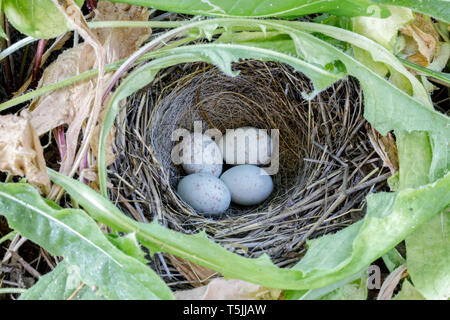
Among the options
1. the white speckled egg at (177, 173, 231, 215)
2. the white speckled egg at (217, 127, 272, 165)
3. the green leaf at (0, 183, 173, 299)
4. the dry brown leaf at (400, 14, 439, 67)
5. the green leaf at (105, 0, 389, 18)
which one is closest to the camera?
the green leaf at (0, 183, 173, 299)

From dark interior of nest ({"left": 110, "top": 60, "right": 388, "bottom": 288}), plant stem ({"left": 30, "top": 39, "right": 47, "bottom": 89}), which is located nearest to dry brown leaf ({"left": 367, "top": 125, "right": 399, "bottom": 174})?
dark interior of nest ({"left": 110, "top": 60, "right": 388, "bottom": 288})

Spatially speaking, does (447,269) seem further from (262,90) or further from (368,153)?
(262,90)

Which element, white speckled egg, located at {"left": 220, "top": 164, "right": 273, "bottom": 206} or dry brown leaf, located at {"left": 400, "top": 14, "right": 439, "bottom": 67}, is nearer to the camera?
dry brown leaf, located at {"left": 400, "top": 14, "right": 439, "bottom": 67}

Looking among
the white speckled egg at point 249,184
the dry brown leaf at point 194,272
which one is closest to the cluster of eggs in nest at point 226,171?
the white speckled egg at point 249,184

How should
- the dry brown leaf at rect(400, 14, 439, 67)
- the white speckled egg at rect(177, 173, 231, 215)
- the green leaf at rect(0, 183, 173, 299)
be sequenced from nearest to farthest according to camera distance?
the green leaf at rect(0, 183, 173, 299) < the dry brown leaf at rect(400, 14, 439, 67) < the white speckled egg at rect(177, 173, 231, 215)

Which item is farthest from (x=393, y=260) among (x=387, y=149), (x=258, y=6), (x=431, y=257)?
(x=258, y=6)

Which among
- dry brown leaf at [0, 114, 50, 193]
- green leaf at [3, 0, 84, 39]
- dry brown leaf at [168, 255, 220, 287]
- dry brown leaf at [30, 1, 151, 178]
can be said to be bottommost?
dry brown leaf at [168, 255, 220, 287]

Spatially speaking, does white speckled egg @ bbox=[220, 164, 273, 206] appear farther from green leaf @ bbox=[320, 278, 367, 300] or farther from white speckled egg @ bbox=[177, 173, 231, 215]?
green leaf @ bbox=[320, 278, 367, 300]

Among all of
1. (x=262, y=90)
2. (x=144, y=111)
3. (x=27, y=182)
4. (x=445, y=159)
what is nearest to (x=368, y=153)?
(x=445, y=159)
